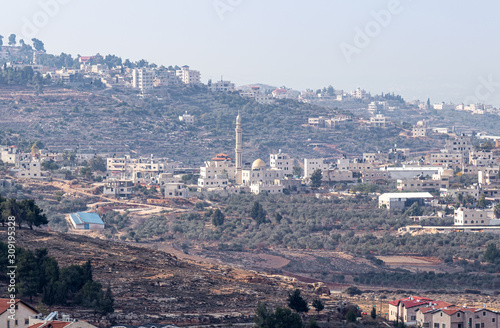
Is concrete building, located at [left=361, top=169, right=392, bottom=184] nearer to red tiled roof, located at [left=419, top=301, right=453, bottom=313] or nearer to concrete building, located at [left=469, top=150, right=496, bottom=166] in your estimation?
concrete building, located at [left=469, top=150, right=496, bottom=166]

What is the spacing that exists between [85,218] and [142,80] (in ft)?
266

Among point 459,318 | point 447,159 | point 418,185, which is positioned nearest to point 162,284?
point 459,318

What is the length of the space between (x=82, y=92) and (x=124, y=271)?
96.9m

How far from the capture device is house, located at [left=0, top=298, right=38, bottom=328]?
81.6 ft

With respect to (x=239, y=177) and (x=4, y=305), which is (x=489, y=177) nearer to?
(x=239, y=177)

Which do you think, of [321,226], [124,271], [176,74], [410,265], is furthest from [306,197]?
[176,74]

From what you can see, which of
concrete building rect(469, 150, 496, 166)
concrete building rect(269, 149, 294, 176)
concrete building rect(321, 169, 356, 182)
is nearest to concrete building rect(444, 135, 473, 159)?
concrete building rect(469, 150, 496, 166)

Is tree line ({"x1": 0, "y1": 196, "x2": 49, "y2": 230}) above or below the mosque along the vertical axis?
below

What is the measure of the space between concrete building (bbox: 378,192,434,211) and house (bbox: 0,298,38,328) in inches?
1947

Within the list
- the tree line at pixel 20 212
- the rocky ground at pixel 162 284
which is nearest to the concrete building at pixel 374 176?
the rocky ground at pixel 162 284

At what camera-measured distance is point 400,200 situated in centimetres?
7419

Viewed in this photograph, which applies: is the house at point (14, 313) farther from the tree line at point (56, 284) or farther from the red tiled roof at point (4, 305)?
the tree line at point (56, 284)

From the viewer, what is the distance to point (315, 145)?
415 ft

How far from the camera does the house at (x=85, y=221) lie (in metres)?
64.2
